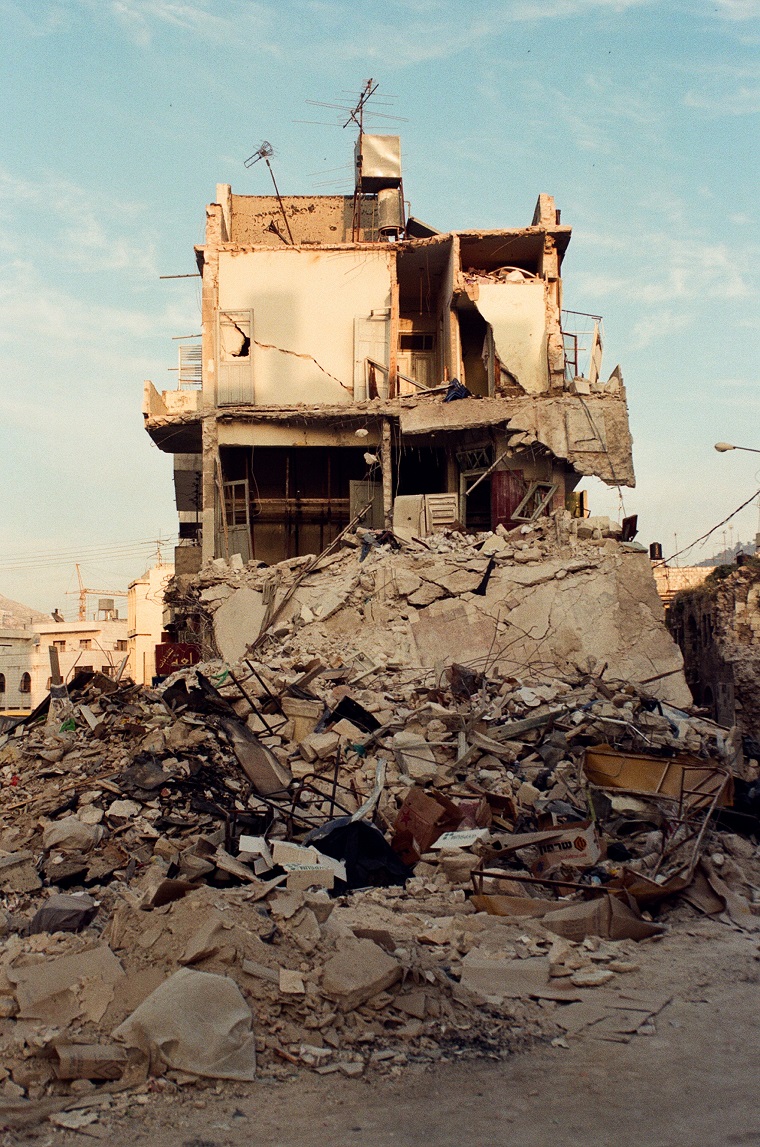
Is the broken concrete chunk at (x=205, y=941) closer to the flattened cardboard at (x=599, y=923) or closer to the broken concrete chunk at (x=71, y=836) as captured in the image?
the flattened cardboard at (x=599, y=923)

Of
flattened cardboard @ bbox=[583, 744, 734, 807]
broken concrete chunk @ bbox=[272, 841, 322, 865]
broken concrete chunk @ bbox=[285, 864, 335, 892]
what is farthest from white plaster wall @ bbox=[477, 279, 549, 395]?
broken concrete chunk @ bbox=[285, 864, 335, 892]

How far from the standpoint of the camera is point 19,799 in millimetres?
9984

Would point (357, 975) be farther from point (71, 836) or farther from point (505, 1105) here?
point (71, 836)

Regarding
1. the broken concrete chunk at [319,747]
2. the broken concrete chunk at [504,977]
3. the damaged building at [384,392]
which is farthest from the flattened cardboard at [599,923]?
the damaged building at [384,392]

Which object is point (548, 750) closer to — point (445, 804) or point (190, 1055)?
point (445, 804)

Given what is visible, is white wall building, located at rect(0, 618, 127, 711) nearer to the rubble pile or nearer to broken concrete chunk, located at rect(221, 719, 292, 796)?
the rubble pile

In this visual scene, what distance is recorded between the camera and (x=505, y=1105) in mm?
3854

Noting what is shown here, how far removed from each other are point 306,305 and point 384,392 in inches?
107

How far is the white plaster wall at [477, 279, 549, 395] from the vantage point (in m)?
21.2

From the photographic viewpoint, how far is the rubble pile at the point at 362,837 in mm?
4434

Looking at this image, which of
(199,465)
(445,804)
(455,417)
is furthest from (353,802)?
(199,465)

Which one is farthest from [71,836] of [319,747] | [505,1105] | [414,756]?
[505,1105]

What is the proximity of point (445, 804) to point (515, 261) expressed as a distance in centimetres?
1723

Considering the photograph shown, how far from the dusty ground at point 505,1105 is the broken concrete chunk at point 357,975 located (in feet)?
1.63
